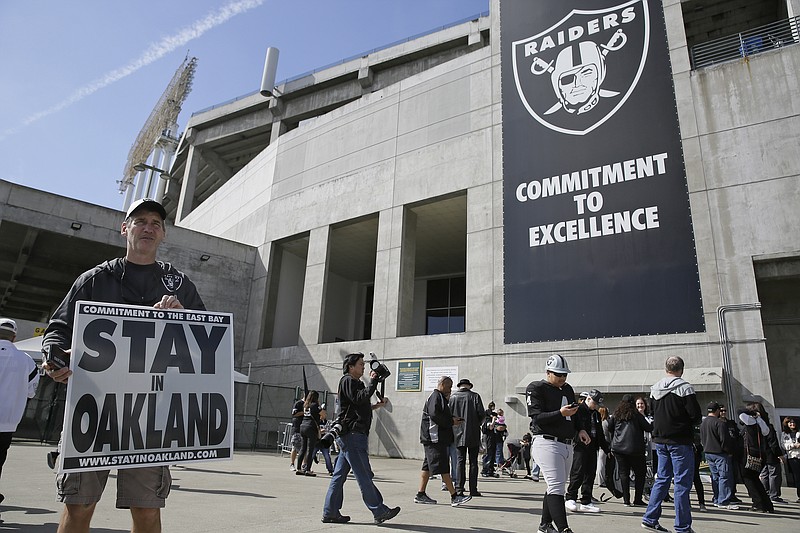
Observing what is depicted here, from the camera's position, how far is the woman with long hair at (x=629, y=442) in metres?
8.02

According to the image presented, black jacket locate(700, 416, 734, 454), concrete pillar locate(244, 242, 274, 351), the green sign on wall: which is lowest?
black jacket locate(700, 416, 734, 454)

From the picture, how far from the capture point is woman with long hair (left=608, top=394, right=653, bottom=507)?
802cm

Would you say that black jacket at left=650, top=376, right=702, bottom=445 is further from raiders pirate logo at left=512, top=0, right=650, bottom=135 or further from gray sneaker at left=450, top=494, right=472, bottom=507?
raiders pirate logo at left=512, top=0, right=650, bottom=135

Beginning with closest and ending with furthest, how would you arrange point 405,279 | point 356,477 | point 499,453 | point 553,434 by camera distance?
1. point 553,434
2. point 356,477
3. point 499,453
4. point 405,279

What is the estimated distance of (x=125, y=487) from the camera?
263 cm

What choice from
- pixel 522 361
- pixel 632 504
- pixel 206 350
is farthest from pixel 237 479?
pixel 522 361

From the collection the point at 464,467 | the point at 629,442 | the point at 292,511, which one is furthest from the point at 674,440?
the point at 292,511

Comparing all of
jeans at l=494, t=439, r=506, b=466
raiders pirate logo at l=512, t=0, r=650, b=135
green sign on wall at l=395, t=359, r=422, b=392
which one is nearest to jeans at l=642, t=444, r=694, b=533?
jeans at l=494, t=439, r=506, b=466

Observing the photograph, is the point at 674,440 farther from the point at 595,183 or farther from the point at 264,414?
the point at 264,414

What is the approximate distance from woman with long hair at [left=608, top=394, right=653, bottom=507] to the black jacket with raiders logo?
7218 mm

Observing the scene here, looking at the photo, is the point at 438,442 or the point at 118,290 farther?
the point at 438,442

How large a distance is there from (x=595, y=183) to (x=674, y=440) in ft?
40.0

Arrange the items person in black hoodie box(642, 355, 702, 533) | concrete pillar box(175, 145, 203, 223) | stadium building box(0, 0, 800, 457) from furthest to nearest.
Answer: concrete pillar box(175, 145, 203, 223) < stadium building box(0, 0, 800, 457) < person in black hoodie box(642, 355, 702, 533)

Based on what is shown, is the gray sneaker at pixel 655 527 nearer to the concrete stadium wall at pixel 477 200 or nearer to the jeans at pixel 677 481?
the jeans at pixel 677 481
